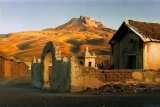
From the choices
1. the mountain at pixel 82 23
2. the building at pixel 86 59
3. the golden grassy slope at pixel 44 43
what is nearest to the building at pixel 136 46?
the building at pixel 86 59

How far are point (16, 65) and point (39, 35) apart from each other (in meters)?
68.6

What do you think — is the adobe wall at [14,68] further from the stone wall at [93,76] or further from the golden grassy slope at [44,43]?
the golden grassy slope at [44,43]

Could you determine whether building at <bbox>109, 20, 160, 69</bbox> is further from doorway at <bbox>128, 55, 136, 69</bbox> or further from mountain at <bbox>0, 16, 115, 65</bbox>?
mountain at <bbox>0, 16, 115, 65</bbox>

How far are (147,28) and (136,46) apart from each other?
1961mm

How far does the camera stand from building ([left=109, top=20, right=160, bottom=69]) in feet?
87.6

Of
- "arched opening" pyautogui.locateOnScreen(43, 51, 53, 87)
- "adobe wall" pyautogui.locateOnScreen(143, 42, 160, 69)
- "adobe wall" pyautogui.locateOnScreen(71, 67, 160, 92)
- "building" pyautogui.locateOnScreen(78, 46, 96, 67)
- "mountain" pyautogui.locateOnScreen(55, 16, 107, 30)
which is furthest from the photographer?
"mountain" pyautogui.locateOnScreen(55, 16, 107, 30)

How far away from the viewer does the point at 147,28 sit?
92.8 feet

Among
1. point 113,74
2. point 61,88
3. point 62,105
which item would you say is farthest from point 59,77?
point 62,105

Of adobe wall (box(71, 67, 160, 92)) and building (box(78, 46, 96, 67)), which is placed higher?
building (box(78, 46, 96, 67))

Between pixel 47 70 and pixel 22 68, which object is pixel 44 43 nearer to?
pixel 22 68

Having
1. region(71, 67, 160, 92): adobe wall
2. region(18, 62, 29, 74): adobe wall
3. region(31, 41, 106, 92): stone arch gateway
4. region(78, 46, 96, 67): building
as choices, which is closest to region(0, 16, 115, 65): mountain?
region(18, 62, 29, 74): adobe wall

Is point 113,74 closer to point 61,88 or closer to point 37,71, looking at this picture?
point 61,88

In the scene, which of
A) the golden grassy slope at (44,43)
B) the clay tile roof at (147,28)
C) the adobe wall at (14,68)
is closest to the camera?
the clay tile roof at (147,28)

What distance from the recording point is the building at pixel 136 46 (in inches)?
1051
